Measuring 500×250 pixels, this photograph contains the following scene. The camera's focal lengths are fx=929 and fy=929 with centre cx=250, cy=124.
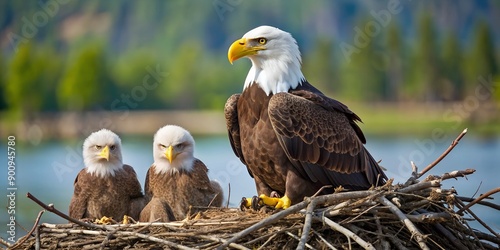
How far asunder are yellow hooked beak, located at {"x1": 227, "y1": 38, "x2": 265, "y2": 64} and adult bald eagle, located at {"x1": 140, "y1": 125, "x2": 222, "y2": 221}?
812 mm

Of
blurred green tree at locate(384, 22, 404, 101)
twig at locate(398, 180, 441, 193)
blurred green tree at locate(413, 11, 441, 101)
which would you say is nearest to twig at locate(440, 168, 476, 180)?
twig at locate(398, 180, 441, 193)

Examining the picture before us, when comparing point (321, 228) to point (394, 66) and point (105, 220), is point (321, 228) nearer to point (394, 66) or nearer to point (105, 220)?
point (105, 220)

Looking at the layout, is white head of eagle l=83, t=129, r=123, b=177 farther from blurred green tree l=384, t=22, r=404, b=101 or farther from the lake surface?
blurred green tree l=384, t=22, r=404, b=101

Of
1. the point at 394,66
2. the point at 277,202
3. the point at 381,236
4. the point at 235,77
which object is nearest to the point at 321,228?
the point at 381,236

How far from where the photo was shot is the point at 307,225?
5402mm

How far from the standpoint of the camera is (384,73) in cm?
5162

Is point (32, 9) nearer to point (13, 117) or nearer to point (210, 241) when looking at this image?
point (13, 117)

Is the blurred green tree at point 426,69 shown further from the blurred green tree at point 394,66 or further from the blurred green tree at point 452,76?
the blurred green tree at point 394,66

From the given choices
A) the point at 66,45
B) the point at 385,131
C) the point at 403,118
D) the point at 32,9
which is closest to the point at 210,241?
the point at 385,131

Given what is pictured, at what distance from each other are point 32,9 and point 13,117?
33.3 meters

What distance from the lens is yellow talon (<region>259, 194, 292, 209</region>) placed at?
245 inches

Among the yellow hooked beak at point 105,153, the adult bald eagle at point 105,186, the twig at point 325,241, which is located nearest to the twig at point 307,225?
the twig at point 325,241

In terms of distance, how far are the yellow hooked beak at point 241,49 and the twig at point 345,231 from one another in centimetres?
139

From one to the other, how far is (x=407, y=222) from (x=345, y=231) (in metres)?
0.41
